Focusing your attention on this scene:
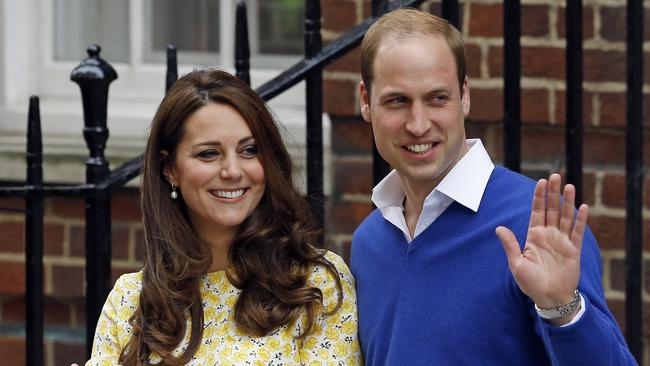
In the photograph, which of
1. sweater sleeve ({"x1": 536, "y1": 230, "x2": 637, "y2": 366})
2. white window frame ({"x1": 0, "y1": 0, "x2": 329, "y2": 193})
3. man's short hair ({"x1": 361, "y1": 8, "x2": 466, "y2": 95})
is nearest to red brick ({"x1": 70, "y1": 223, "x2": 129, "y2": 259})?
white window frame ({"x1": 0, "y1": 0, "x2": 329, "y2": 193})

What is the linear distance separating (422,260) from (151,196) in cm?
68

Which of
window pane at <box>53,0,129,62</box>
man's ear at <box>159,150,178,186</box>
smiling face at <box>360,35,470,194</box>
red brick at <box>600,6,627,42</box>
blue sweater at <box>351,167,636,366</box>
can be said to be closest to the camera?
blue sweater at <box>351,167,636,366</box>

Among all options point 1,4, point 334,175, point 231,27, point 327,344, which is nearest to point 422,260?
point 327,344

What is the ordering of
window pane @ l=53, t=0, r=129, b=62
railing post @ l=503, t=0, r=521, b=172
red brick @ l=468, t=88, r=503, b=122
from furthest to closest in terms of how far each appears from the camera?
1. window pane @ l=53, t=0, r=129, b=62
2. red brick @ l=468, t=88, r=503, b=122
3. railing post @ l=503, t=0, r=521, b=172

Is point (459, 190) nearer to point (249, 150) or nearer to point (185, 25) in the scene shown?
point (249, 150)

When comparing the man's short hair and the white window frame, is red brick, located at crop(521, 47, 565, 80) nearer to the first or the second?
the white window frame

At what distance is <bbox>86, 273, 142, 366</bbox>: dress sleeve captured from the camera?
296cm

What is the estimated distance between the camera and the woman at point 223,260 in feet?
9.47

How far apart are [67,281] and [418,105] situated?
2436mm

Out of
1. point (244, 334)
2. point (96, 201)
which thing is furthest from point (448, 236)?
point (96, 201)

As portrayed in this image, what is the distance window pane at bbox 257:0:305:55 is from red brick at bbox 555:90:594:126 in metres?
1.16

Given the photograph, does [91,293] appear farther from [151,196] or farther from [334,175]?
[334,175]

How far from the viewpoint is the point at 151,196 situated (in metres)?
3.05

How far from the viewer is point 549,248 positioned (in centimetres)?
240
